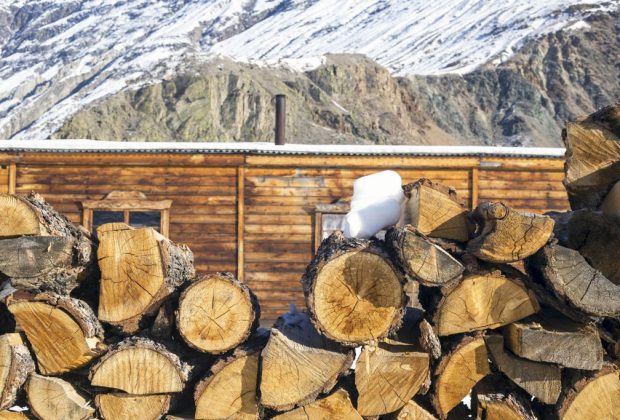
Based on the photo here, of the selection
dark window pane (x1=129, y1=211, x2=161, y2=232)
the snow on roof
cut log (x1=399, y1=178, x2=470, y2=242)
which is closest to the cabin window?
dark window pane (x1=129, y1=211, x2=161, y2=232)

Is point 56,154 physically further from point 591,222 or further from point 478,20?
point 478,20

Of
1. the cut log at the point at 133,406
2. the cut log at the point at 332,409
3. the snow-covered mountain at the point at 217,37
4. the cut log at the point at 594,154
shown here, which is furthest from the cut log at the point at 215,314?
the snow-covered mountain at the point at 217,37

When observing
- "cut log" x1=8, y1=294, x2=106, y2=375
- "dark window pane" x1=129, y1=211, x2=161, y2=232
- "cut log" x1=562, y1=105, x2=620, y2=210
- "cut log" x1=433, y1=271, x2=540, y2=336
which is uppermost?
"cut log" x1=562, y1=105, x2=620, y2=210

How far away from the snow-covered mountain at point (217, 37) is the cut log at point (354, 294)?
42743 mm

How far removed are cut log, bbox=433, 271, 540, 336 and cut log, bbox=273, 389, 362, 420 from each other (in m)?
0.76

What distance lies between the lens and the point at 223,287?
4273 mm

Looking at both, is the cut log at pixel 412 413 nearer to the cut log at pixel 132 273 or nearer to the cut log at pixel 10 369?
the cut log at pixel 132 273

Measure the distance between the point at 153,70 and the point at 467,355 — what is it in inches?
1842

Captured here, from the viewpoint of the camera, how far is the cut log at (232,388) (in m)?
4.27

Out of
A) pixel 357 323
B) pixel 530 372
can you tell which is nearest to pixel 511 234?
pixel 530 372

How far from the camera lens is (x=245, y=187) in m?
11.1

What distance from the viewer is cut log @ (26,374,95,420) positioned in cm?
437

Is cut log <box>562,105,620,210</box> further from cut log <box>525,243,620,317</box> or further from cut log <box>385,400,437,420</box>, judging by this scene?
cut log <box>385,400,437,420</box>

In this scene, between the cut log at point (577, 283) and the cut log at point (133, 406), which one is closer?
the cut log at point (577, 283)
